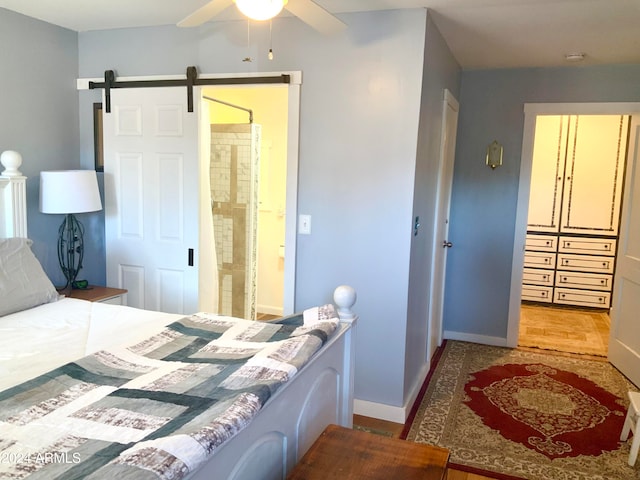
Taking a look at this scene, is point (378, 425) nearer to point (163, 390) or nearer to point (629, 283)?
point (163, 390)

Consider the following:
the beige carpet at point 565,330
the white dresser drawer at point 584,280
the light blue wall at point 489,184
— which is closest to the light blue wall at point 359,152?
the light blue wall at point 489,184

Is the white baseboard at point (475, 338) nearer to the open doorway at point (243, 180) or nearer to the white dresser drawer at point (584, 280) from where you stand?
the open doorway at point (243, 180)

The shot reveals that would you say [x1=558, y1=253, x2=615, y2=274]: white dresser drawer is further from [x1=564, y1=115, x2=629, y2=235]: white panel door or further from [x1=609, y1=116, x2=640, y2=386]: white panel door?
[x1=609, y1=116, x2=640, y2=386]: white panel door

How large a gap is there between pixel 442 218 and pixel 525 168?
901 millimetres

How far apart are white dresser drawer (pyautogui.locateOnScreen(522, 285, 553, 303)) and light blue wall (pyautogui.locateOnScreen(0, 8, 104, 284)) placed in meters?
4.74

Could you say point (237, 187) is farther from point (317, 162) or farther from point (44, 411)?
point (44, 411)

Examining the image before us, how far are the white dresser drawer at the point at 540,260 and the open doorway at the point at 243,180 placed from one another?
301 centimetres

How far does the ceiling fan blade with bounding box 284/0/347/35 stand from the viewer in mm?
2002

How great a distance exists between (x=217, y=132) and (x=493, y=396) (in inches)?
117

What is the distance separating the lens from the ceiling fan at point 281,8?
1818 mm

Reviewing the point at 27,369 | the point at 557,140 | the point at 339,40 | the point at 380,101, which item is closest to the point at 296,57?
the point at 339,40

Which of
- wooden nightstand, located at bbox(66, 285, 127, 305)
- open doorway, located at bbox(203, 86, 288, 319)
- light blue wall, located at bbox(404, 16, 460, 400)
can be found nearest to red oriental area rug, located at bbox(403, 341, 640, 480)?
light blue wall, located at bbox(404, 16, 460, 400)

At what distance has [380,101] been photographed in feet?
9.62

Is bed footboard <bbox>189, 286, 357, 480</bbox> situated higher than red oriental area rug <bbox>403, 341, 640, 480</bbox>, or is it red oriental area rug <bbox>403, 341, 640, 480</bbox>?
bed footboard <bbox>189, 286, 357, 480</bbox>
